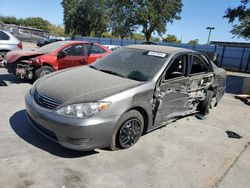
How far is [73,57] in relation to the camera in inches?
306

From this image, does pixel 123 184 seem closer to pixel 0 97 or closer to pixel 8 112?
pixel 8 112

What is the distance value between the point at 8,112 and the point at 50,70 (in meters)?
2.76

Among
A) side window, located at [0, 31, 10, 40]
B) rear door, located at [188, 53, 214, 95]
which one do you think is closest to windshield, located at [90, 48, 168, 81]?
rear door, located at [188, 53, 214, 95]

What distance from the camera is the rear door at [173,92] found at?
4082 mm

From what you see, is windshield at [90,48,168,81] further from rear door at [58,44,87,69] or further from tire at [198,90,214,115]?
rear door at [58,44,87,69]

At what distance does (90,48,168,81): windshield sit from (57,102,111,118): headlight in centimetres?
108

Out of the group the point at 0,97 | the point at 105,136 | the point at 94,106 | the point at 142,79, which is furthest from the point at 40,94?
the point at 0,97

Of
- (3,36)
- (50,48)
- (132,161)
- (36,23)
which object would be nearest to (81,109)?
(132,161)

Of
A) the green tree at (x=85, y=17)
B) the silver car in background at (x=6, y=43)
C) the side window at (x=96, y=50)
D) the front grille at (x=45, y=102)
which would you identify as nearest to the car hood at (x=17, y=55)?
the side window at (x=96, y=50)

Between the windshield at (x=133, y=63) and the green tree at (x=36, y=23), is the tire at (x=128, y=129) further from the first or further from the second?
the green tree at (x=36, y=23)

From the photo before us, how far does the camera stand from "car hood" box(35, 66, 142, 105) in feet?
10.8

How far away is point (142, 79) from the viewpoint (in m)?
3.99

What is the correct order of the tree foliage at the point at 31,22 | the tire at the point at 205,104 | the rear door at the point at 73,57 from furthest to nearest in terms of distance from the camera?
the tree foliage at the point at 31,22 → the rear door at the point at 73,57 → the tire at the point at 205,104

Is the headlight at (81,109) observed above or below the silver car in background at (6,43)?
below
